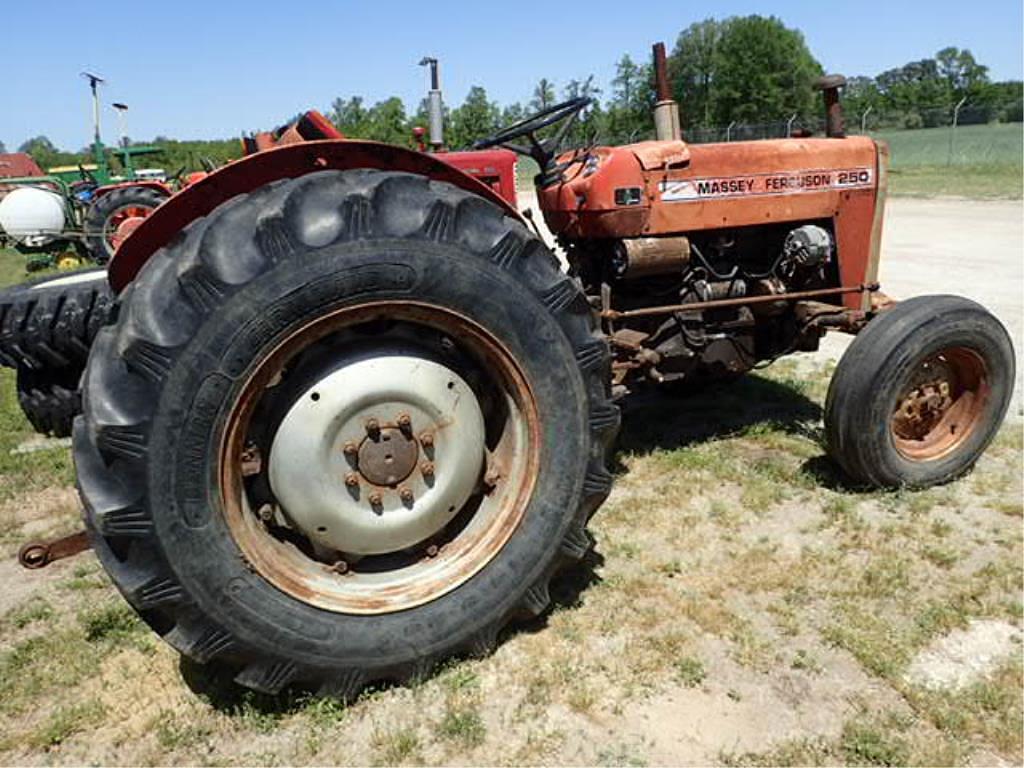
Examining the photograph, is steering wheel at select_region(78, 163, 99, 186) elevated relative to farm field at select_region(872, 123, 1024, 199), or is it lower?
elevated

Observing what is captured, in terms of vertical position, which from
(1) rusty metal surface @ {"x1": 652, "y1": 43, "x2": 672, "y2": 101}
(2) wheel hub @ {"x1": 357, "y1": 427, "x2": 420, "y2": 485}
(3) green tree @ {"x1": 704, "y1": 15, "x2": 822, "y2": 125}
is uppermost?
(3) green tree @ {"x1": 704, "y1": 15, "x2": 822, "y2": 125}

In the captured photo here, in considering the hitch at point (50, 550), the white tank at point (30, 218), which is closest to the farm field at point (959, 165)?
the white tank at point (30, 218)

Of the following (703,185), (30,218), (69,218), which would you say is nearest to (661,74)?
(703,185)

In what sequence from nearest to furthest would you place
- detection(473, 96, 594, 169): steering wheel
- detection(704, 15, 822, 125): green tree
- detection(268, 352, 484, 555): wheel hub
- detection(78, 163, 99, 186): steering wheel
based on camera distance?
detection(268, 352, 484, 555): wheel hub
detection(473, 96, 594, 169): steering wheel
detection(78, 163, 99, 186): steering wheel
detection(704, 15, 822, 125): green tree

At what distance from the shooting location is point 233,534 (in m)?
2.10

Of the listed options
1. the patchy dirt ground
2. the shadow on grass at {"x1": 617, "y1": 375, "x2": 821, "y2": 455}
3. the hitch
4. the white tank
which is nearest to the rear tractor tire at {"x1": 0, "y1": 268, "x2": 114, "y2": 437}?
the patchy dirt ground

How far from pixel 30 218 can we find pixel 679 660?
1343 centimetres

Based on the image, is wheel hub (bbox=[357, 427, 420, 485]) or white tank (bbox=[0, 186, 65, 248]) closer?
wheel hub (bbox=[357, 427, 420, 485])

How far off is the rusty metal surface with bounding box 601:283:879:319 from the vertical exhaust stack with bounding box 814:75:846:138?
0.79 metres

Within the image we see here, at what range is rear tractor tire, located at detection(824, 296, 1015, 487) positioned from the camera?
334cm

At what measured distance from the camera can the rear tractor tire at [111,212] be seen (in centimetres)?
1179

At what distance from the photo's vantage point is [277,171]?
7.93ft

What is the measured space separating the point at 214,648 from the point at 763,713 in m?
1.53

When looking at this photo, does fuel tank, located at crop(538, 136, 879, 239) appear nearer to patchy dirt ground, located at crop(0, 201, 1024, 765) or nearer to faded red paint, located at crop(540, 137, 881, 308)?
faded red paint, located at crop(540, 137, 881, 308)
